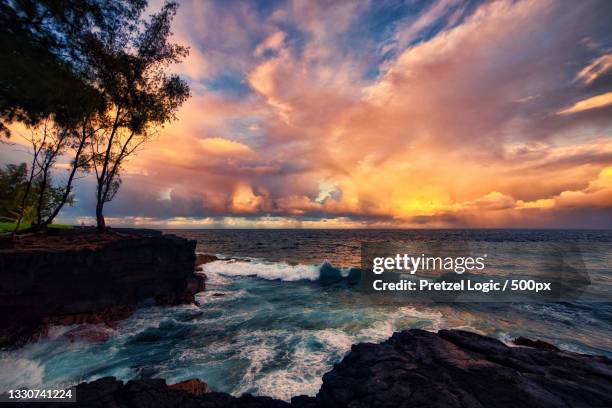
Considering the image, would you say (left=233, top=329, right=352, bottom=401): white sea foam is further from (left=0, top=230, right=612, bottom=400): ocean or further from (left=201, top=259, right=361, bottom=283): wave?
(left=201, top=259, right=361, bottom=283): wave

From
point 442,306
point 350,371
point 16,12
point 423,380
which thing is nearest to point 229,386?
point 350,371

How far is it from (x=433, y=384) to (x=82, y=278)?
19804 mm

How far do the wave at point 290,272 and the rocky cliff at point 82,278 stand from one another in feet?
49.2

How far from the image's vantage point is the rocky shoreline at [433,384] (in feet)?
22.8

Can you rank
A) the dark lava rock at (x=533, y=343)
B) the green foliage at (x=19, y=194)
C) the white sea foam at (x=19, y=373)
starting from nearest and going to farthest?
the white sea foam at (x=19, y=373), the dark lava rock at (x=533, y=343), the green foliage at (x=19, y=194)

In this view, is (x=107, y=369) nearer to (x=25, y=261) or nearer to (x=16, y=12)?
(x=25, y=261)

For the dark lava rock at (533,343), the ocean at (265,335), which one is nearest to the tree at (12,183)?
the ocean at (265,335)

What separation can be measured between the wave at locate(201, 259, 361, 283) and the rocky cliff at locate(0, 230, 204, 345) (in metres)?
15.0

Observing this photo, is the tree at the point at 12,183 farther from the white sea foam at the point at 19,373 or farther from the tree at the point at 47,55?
the white sea foam at the point at 19,373

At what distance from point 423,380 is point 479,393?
1.44 metres

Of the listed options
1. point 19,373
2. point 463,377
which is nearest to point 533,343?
point 463,377

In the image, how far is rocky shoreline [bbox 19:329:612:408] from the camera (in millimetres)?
6961

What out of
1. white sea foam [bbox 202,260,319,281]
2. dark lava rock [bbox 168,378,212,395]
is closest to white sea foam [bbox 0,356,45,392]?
dark lava rock [bbox 168,378,212,395]

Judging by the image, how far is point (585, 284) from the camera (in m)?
30.9
